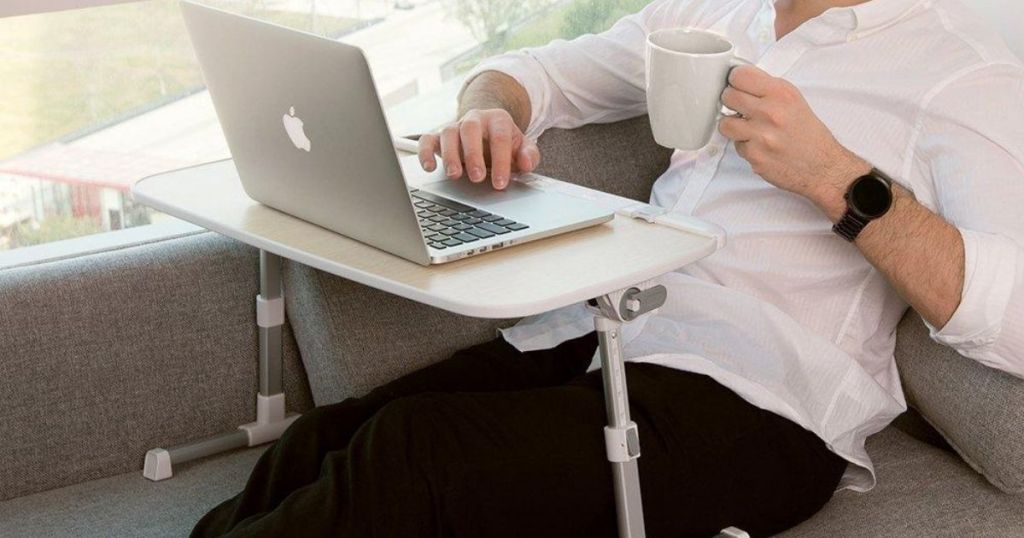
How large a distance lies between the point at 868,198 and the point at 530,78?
643 millimetres

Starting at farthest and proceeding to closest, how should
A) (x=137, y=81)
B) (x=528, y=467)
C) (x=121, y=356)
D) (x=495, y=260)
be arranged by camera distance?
1. (x=137, y=81)
2. (x=121, y=356)
3. (x=528, y=467)
4. (x=495, y=260)

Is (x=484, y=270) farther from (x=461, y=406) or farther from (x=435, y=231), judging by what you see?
(x=461, y=406)

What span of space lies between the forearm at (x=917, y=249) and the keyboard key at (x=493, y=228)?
0.38 metres

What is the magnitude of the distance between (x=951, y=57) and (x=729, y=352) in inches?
18.3

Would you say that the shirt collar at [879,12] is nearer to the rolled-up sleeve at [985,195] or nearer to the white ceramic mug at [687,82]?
the rolled-up sleeve at [985,195]

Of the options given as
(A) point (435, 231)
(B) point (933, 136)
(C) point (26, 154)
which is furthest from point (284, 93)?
(C) point (26, 154)

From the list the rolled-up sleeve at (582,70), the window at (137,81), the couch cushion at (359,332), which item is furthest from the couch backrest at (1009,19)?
the window at (137,81)

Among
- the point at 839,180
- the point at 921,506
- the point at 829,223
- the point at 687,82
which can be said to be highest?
the point at 687,82

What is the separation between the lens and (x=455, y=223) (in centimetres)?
142

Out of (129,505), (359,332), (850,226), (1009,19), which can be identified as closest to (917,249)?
(850,226)

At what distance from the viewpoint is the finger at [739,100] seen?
1396 mm

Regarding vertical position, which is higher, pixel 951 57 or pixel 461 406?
pixel 951 57

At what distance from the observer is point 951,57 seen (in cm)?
165

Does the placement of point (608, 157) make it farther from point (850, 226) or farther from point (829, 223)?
point (850, 226)
